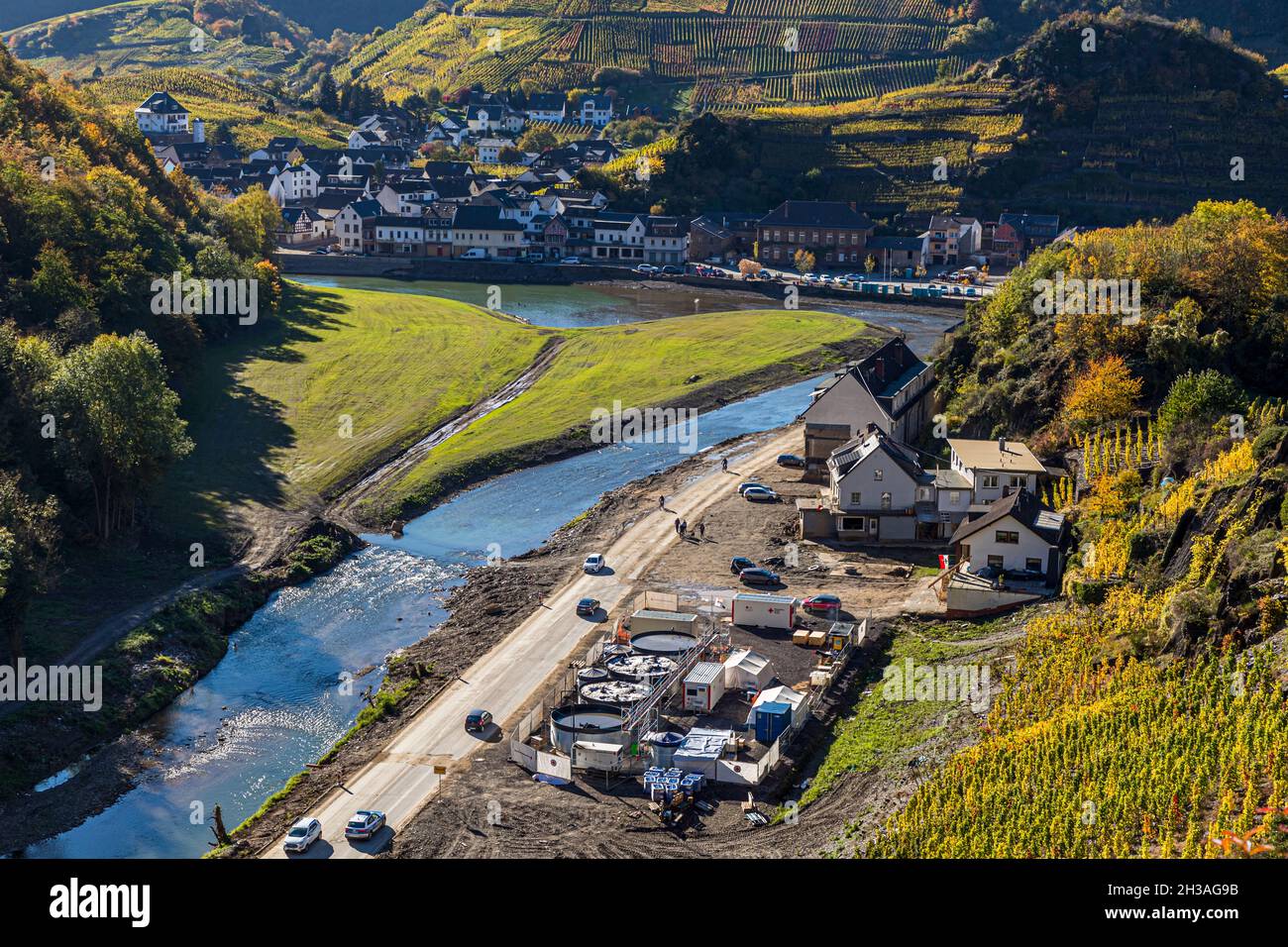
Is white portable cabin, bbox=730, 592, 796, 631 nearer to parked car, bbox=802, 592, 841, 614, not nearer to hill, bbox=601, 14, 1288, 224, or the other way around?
parked car, bbox=802, 592, 841, 614

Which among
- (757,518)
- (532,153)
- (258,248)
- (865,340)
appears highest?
(532,153)

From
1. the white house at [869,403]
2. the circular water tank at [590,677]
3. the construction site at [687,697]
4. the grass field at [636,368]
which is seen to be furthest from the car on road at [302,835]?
the white house at [869,403]
